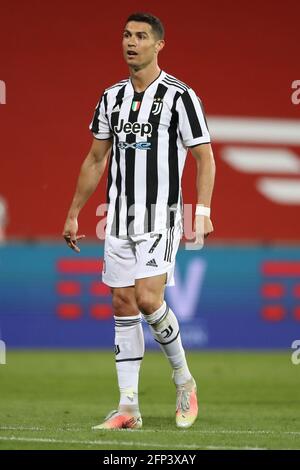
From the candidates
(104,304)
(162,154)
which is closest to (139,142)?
(162,154)

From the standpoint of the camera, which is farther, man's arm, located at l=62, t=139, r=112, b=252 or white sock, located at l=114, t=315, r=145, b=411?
man's arm, located at l=62, t=139, r=112, b=252

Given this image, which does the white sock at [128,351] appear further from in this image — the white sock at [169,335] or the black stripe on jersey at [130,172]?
the black stripe on jersey at [130,172]

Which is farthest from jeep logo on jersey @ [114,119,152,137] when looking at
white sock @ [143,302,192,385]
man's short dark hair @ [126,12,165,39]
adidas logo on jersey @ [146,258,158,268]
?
white sock @ [143,302,192,385]

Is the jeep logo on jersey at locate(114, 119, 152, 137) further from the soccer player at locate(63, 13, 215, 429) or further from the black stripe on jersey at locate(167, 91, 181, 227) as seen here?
the black stripe on jersey at locate(167, 91, 181, 227)

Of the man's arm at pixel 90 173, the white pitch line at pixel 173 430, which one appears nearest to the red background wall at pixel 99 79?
the man's arm at pixel 90 173

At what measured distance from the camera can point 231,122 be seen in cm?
1483

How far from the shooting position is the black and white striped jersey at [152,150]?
22.2 feet

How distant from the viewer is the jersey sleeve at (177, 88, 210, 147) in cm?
674

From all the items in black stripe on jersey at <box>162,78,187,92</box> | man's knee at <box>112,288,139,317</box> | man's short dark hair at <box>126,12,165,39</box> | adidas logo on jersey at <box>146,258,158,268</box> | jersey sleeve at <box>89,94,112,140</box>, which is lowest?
man's knee at <box>112,288,139,317</box>

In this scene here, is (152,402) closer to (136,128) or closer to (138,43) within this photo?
(136,128)

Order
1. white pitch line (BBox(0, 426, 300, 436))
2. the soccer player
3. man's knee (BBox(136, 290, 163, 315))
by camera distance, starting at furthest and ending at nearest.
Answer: the soccer player → man's knee (BBox(136, 290, 163, 315)) → white pitch line (BBox(0, 426, 300, 436))

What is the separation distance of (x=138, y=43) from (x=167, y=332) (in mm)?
1654

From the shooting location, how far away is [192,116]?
6.75 meters
